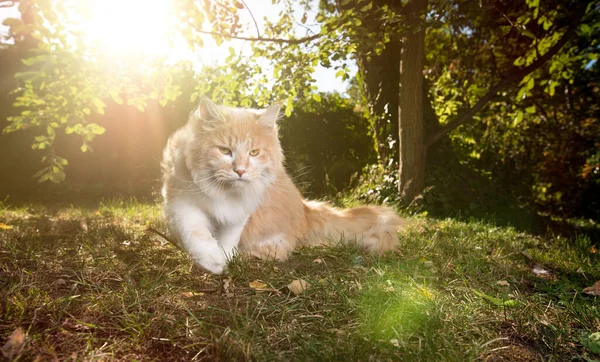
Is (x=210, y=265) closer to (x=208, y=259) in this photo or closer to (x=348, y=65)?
(x=208, y=259)

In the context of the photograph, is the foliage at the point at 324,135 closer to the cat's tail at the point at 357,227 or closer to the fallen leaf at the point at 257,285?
the cat's tail at the point at 357,227

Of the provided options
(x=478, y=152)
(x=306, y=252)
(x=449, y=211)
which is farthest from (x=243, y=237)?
(x=478, y=152)

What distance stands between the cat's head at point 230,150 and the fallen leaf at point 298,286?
744mm

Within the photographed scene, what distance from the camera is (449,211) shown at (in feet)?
17.4

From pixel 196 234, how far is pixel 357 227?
4.07 ft

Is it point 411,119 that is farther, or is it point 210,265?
point 411,119

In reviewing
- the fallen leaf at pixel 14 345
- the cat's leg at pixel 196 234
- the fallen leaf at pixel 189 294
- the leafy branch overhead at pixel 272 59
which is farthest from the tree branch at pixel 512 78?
the fallen leaf at pixel 14 345

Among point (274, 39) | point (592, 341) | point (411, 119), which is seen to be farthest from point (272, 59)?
point (592, 341)

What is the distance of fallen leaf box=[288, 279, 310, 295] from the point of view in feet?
6.05

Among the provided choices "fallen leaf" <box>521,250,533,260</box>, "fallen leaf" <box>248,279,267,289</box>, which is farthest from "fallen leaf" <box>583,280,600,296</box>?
"fallen leaf" <box>248,279,267,289</box>

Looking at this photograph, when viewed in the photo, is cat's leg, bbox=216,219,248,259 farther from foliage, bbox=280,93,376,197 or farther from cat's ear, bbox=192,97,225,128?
foliage, bbox=280,93,376,197

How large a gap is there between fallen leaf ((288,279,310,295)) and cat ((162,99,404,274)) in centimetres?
50

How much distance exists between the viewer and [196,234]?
2.23 meters

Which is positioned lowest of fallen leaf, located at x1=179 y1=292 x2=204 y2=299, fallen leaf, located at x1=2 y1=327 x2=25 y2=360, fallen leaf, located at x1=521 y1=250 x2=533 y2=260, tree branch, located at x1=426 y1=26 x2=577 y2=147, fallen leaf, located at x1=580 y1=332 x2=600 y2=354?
fallen leaf, located at x1=521 y1=250 x2=533 y2=260
